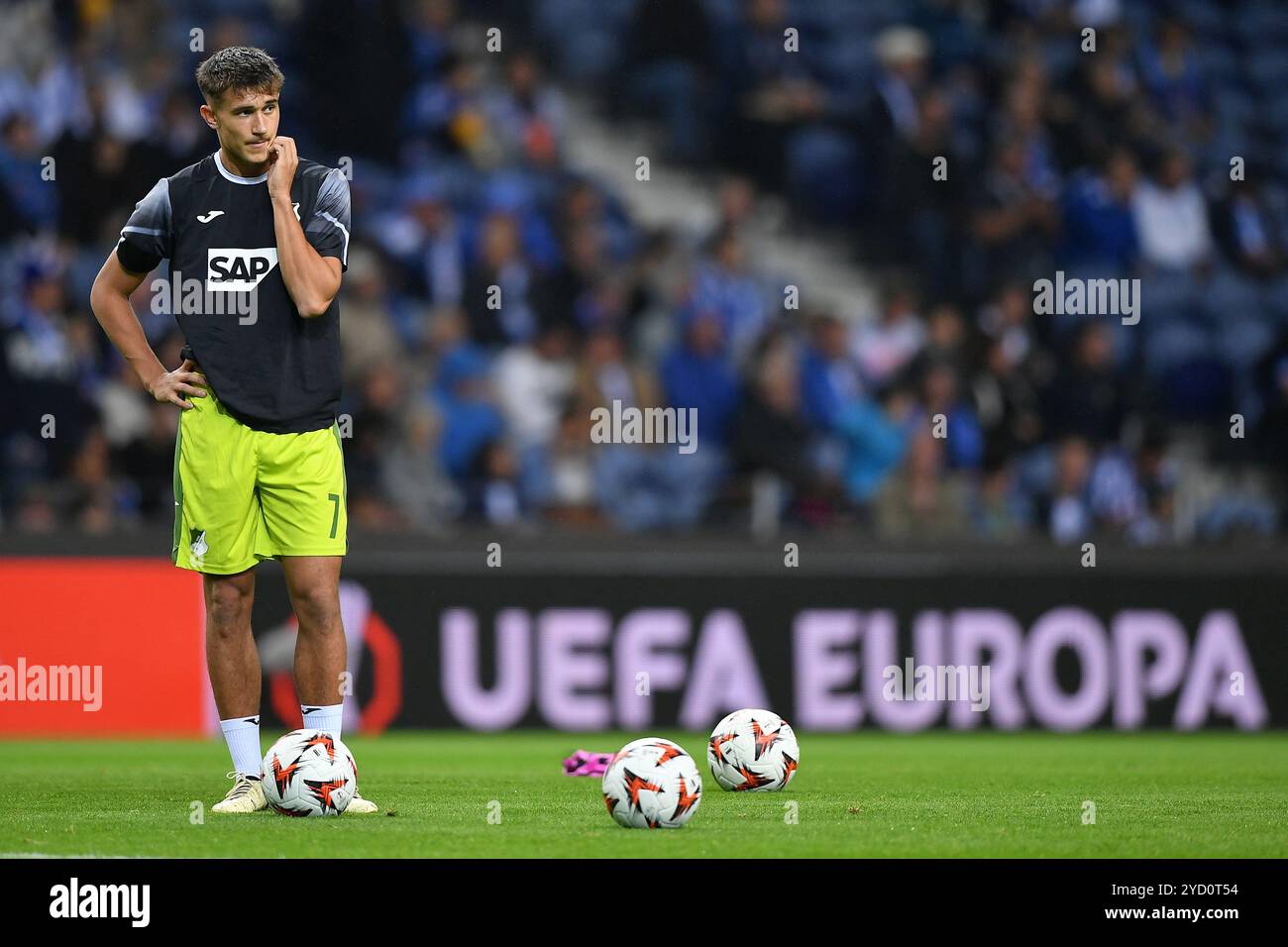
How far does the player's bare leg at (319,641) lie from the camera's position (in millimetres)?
6828

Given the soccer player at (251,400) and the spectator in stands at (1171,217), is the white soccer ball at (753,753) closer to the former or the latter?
the soccer player at (251,400)

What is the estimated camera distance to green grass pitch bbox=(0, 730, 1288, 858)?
19.3ft

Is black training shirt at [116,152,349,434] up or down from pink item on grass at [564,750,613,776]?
up

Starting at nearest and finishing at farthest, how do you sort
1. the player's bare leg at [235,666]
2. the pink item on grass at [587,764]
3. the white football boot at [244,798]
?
the white football boot at [244,798]
the player's bare leg at [235,666]
the pink item on grass at [587,764]

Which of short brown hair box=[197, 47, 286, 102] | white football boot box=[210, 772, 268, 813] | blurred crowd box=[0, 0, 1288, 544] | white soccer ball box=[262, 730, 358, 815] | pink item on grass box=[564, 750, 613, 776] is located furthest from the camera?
blurred crowd box=[0, 0, 1288, 544]

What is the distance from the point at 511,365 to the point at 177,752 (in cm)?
433

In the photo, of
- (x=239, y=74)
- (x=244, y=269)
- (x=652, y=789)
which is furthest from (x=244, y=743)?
(x=239, y=74)

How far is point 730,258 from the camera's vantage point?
14.5 meters

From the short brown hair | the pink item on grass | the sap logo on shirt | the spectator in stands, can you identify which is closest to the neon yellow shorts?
the sap logo on shirt

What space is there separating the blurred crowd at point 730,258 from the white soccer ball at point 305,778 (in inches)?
225

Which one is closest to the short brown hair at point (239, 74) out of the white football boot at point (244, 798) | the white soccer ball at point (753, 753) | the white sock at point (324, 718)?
the white sock at point (324, 718)

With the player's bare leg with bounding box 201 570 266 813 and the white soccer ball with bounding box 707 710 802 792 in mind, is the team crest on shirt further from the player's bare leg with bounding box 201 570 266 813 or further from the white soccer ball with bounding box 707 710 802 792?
the white soccer ball with bounding box 707 710 802 792

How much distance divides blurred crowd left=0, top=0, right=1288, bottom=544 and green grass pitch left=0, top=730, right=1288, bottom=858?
241cm

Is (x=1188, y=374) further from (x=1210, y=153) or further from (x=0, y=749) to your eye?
(x=0, y=749)
